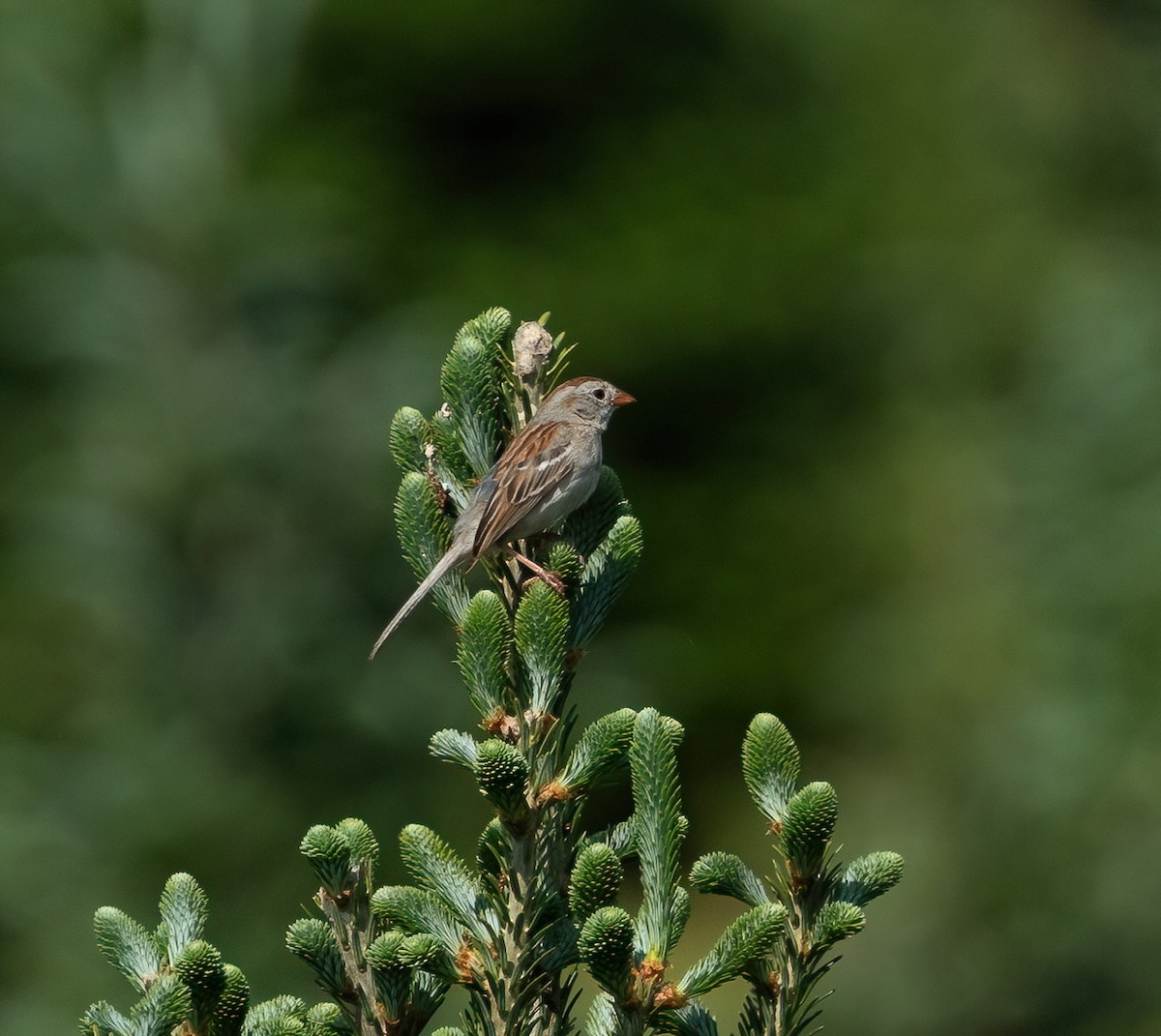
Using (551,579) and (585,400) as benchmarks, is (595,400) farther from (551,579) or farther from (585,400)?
(551,579)

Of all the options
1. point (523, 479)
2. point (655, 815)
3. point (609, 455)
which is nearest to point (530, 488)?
point (523, 479)

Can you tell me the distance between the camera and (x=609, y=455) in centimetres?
1565

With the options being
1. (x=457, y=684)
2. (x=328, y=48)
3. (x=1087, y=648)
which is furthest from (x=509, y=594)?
(x=328, y=48)

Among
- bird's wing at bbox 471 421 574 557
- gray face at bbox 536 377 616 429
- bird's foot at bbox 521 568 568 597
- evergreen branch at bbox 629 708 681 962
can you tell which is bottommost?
evergreen branch at bbox 629 708 681 962

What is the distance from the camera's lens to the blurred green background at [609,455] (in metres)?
5.89

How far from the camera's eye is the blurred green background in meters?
5.89

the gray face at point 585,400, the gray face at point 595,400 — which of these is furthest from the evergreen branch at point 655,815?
the gray face at point 595,400

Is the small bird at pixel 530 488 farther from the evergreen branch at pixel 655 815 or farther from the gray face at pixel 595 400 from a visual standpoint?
the evergreen branch at pixel 655 815

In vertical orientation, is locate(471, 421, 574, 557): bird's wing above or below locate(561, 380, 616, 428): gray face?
below

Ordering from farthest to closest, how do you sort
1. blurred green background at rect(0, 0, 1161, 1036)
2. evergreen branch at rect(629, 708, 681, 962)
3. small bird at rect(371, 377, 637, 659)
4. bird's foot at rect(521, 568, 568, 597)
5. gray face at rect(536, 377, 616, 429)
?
1. blurred green background at rect(0, 0, 1161, 1036)
2. gray face at rect(536, 377, 616, 429)
3. small bird at rect(371, 377, 637, 659)
4. bird's foot at rect(521, 568, 568, 597)
5. evergreen branch at rect(629, 708, 681, 962)

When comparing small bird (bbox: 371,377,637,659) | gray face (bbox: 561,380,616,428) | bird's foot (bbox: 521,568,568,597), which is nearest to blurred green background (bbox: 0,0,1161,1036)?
gray face (bbox: 561,380,616,428)

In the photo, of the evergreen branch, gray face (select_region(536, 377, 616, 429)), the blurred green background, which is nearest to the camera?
the evergreen branch

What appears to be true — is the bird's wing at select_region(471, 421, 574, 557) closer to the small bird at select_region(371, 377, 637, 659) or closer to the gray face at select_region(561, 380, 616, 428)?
the small bird at select_region(371, 377, 637, 659)

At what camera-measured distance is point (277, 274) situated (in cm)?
656
